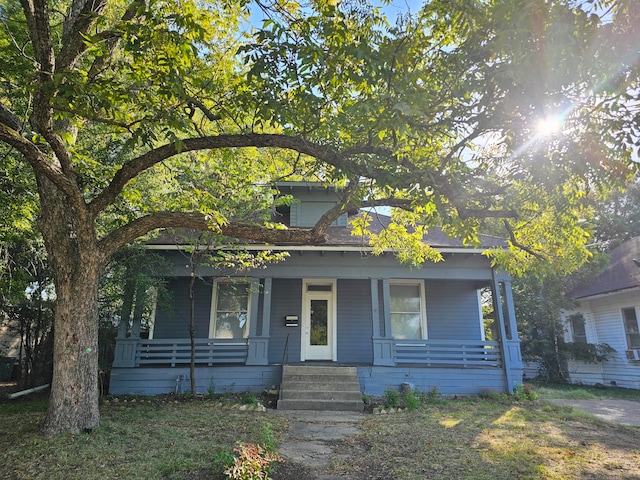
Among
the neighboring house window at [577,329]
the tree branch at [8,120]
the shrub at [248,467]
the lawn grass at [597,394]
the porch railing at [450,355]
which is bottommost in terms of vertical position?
the lawn grass at [597,394]

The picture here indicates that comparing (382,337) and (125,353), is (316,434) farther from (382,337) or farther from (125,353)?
(125,353)

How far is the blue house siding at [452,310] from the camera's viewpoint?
11047 mm

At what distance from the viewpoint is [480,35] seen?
414 cm

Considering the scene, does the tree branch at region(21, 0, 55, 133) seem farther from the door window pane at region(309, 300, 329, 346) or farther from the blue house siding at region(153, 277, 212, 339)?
the door window pane at region(309, 300, 329, 346)

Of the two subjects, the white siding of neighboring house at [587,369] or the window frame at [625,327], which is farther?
the white siding of neighboring house at [587,369]

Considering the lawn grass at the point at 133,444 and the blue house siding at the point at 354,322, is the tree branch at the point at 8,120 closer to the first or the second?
the lawn grass at the point at 133,444

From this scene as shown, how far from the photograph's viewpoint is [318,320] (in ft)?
36.0

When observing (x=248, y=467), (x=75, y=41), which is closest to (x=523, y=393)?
(x=248, y=467)

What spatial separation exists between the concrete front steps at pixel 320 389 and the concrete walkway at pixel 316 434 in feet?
0.94

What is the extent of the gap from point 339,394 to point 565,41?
7027 mm

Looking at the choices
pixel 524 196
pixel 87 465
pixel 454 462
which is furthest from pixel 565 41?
pixel 87 465

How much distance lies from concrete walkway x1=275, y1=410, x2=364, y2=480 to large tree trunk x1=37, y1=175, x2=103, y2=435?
2.58 meters

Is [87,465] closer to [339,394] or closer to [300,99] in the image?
[300,99]

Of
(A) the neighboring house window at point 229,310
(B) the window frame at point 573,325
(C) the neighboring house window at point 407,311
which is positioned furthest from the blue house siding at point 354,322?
(B) the window frame at point 573,325
